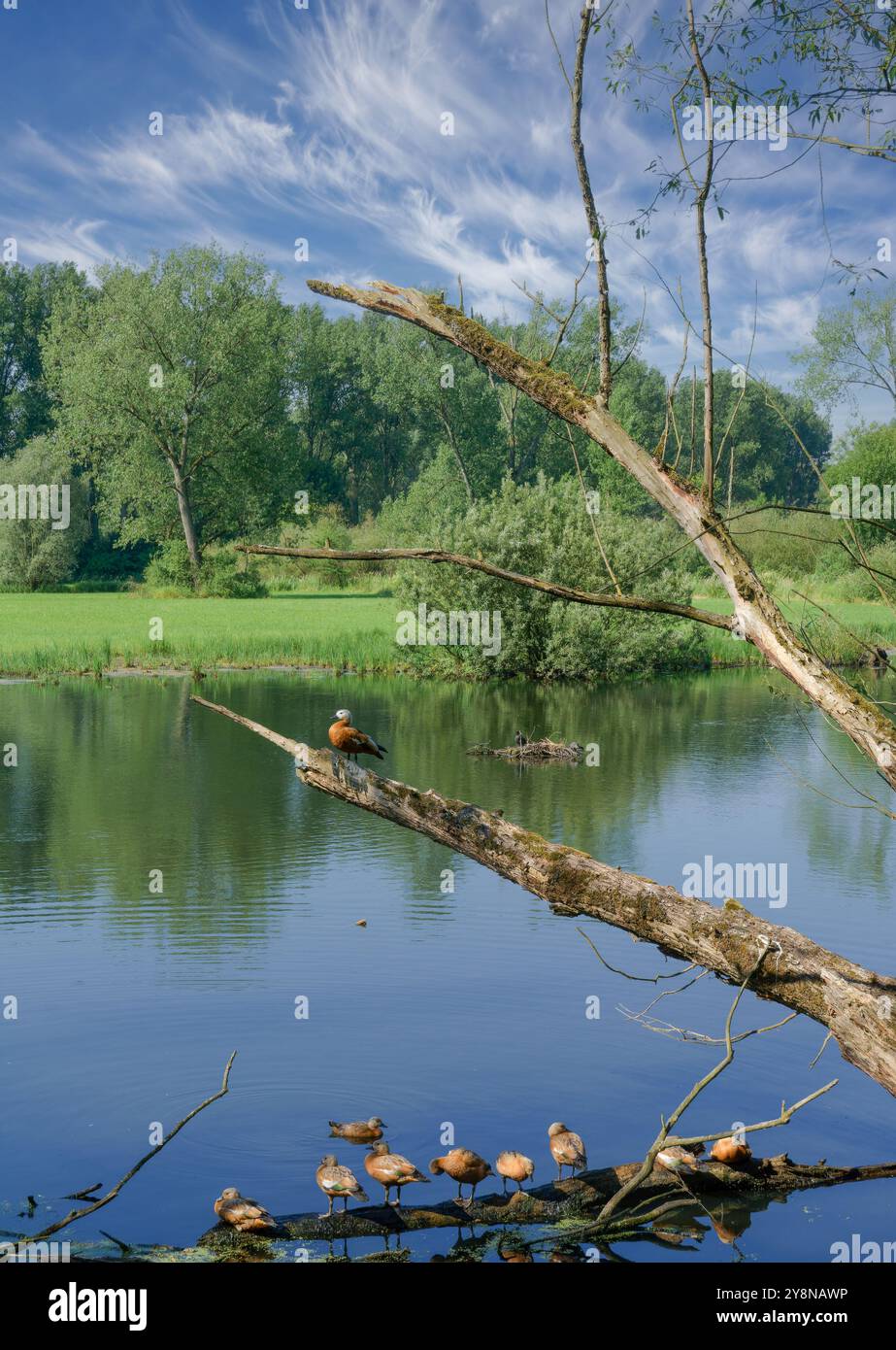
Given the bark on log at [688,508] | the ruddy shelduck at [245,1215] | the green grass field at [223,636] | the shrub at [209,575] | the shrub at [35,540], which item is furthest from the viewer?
the shrub at [35,540]

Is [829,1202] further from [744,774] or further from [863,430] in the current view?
[863,430]

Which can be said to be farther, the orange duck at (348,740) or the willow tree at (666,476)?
the orange duck at (348,740)

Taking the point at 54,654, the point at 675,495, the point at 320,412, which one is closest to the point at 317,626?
the point at 54,654

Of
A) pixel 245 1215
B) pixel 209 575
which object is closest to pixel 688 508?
pixel 245 1215

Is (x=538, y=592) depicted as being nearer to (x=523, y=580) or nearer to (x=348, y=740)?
(x=348, y=740)

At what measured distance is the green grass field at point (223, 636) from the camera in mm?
32188

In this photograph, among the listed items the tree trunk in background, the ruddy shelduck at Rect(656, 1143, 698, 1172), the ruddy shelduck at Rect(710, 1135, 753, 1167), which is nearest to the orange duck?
the ruddy shelduck at Rect(656, 1143, 698, 1172)

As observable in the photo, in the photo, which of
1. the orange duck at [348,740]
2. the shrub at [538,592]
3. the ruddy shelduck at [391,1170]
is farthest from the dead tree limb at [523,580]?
the shrub at [538,592]

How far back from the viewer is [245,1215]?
6.26 meters

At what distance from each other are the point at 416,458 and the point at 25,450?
27225 millimetres

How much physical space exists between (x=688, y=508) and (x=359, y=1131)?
13.2 ft

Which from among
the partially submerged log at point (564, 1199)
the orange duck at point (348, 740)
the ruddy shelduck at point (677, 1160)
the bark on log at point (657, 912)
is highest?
the orange duck at point (348, 740)

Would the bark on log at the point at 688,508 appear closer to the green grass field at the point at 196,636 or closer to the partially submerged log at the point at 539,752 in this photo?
the partially submerged log at the point at 539,752

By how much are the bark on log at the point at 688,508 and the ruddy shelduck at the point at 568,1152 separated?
9.15 ft
